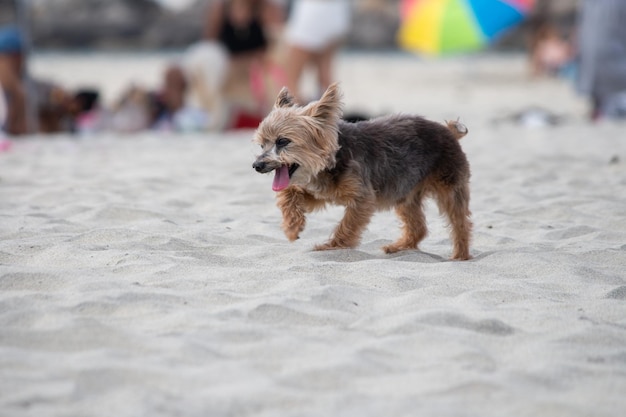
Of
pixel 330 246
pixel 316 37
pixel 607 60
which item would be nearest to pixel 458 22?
pixel 607 60

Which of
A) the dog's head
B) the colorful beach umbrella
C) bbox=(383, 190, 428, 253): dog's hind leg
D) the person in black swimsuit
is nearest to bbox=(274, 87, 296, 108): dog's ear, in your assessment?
the dog's head

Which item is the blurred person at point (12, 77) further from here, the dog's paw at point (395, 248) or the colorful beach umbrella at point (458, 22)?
the colorful beach umbrella at point (458, 22)

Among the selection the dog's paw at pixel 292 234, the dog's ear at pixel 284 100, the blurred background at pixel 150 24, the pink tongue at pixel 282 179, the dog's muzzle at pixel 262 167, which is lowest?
the blurred background at pixel 150 24

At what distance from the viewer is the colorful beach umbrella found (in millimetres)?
17469

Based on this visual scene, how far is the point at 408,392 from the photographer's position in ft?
9.55

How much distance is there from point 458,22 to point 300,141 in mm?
14706

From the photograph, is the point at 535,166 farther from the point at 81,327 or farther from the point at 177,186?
the point at 81,327

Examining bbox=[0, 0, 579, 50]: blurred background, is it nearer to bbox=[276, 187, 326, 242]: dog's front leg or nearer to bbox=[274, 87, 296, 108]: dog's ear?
bbox=[274, 87, 296, 108]: dog's ear

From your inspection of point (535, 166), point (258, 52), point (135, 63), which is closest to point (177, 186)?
point (535, 166)

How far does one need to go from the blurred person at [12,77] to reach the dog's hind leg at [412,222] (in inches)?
286

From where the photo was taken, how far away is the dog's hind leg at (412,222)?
16.9ft

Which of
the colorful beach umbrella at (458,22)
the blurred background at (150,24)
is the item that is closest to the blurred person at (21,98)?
the colorful beach umbrella at (458,22)

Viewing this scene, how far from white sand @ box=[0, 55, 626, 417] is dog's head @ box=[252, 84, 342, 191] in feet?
1.44

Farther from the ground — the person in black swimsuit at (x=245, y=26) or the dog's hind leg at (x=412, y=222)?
the person in black swimsuit at (x=245, y=26)
